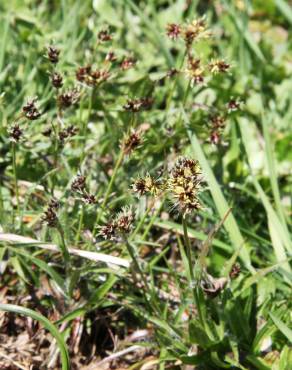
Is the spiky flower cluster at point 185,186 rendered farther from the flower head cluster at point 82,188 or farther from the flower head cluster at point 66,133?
the flower head cluster at point 66,133

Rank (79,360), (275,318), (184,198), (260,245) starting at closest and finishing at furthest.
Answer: (184,198)
(275,318)
(79,360)
(260,245)

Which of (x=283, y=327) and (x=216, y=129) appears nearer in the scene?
(x=283, y=327)

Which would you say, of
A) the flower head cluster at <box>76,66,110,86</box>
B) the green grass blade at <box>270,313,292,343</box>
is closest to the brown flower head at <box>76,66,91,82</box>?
the flower head cluster at <box>76,66,110,86</box>

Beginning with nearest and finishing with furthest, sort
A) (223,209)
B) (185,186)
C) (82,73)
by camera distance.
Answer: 1. (185,186)
2. (82,73)
3. (223,209)

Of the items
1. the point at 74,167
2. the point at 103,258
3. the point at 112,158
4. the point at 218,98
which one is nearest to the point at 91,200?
the point at 103,258

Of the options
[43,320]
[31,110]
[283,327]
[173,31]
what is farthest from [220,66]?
[43,320]

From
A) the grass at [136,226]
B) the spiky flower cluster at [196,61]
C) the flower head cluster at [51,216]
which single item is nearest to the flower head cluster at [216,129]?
the grass at [136,226]

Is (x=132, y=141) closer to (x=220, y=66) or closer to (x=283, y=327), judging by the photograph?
(x=220, y=66)

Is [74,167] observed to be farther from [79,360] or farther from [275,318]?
[275,318]

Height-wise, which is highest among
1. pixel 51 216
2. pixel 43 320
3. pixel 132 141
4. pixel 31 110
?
pixel 31 110
